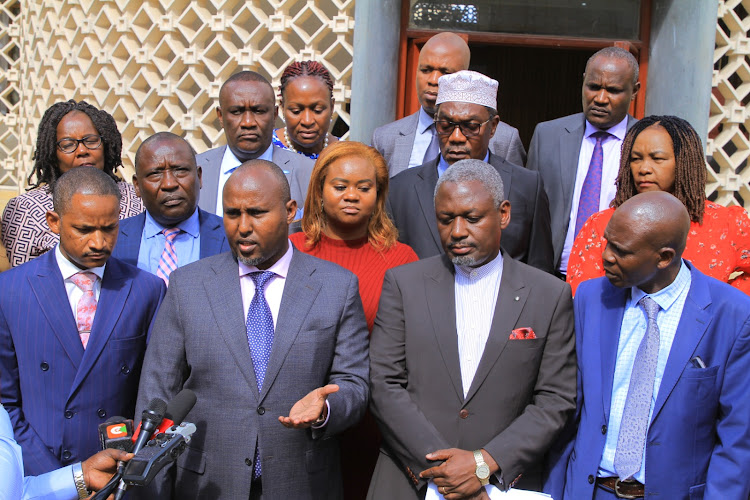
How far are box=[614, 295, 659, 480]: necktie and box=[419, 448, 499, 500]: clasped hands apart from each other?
0.47 meters

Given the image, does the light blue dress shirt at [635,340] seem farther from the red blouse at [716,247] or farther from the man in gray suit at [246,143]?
the man in gray suit at [246,143]

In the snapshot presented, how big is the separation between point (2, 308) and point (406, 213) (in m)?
1.88

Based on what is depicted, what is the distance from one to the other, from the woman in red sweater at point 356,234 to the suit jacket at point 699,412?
1.03m

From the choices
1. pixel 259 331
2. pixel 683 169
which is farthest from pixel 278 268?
pixel 683 169

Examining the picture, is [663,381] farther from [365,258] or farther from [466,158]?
[466,158]

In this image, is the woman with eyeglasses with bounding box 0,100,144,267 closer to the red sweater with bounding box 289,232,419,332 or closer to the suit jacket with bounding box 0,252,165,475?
the suit jacket with bounding box 0,252,165,475

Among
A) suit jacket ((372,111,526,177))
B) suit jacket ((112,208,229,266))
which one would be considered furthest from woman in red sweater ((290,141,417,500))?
suit jacket ((372,111,526,177))

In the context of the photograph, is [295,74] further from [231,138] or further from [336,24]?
[336,24]

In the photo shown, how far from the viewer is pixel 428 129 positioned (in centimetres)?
489

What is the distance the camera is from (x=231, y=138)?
4.64 metres

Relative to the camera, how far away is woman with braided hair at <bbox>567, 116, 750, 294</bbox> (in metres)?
3.49

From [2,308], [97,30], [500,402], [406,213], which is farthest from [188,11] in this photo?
[500,402]

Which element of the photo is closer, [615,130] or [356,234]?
[356,234]

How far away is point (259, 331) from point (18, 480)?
124cm
